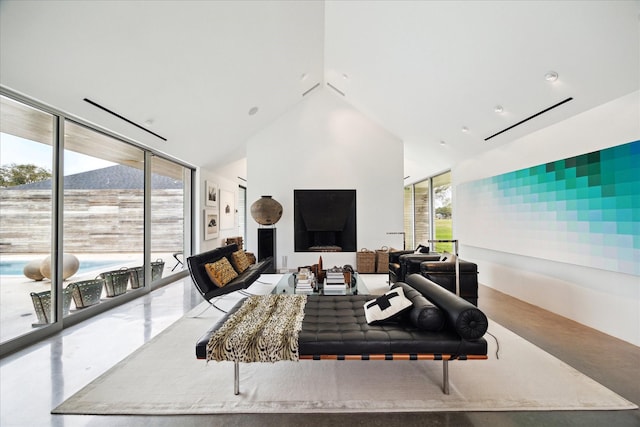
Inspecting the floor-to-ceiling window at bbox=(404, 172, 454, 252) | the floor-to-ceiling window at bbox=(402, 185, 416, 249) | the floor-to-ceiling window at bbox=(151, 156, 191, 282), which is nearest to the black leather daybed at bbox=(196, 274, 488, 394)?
the floor-to-ceiling window at bbox=(151, 156, 191, 282)

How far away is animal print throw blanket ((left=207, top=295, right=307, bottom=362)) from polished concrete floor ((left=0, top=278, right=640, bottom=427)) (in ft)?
1.14

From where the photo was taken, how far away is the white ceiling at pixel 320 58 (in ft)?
8.19

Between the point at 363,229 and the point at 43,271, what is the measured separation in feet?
17.4

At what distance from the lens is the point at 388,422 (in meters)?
1.79

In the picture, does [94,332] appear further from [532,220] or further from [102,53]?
[532,220]

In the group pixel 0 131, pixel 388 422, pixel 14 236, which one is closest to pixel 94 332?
pixel 14 236

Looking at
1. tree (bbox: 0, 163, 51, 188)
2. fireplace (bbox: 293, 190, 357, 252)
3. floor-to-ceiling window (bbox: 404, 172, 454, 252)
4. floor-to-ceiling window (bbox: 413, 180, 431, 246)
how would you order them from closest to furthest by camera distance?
tree (bbox: 0, 163, 51, 188) < fireplace (bbox: 293, 190, 357, 252) < floor-to-ceiling window (bbox: 404, 172, 454, 252) < floor-to-ceiling window (bbox: 413, 180, 431, 246)

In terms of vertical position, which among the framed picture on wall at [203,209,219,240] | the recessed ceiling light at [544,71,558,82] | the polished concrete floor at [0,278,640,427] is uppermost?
the recessed ceiling light at [544,71,558,82]

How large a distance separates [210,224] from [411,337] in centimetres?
600

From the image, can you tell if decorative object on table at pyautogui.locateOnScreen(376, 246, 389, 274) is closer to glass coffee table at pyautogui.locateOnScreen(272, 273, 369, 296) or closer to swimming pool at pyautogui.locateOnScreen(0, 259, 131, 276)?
glass coffee table at pyautogui.locateOnScreen(272, 273, 369, 296)

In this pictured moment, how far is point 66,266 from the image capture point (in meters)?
3.52

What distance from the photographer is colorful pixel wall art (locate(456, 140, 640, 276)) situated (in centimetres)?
282

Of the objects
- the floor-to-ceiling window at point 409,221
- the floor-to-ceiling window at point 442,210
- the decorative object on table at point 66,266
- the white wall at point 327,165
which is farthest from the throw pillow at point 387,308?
the floor-to-ceiling window at point 409,221

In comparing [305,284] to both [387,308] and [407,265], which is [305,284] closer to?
[387,308]
